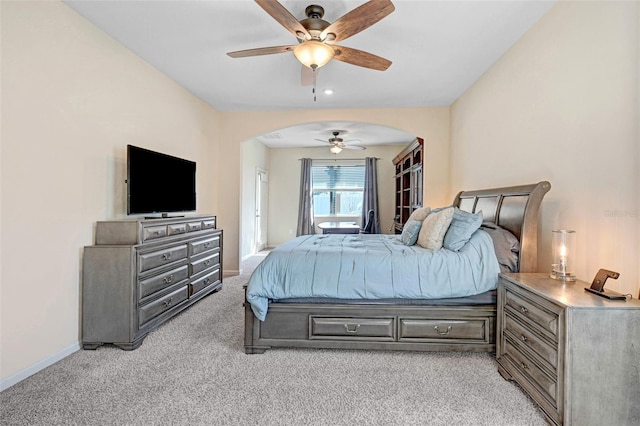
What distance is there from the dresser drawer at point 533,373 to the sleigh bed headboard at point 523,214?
0.62 m

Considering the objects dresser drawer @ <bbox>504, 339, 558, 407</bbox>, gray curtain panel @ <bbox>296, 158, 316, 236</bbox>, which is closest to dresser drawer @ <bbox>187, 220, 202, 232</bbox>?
dresser drawer @ <bbox>504, 339, 558, 407</bbox>

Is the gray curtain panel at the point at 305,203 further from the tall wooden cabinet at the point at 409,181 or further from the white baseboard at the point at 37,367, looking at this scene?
the white baseboard at the point at 37,367

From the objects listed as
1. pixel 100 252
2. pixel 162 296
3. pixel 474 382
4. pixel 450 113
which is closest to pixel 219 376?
pixel 162 296

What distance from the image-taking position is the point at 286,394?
1900 mm

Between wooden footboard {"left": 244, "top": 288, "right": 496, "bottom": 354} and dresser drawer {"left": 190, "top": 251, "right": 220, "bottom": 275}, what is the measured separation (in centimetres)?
137

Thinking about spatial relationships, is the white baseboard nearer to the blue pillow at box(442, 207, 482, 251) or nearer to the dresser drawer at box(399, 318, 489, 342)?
the dresser drawer at box(399, 318, 489, 342)

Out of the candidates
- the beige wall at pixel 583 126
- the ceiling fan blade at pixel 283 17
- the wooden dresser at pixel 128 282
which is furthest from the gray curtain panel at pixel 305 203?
the ceiling fan blade at pixel 283 17

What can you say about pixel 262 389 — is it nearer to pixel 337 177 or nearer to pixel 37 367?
pixel 37 367

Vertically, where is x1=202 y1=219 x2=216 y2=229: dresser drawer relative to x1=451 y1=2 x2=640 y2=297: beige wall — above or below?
below

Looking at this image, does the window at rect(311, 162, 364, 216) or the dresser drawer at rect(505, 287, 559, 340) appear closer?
the dresser drawer at rect(505, 287, 559, 340)

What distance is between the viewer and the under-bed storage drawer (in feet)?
7.79

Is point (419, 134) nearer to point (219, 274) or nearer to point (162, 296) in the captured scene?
point (219, 274)

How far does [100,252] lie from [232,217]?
2573 millimetres

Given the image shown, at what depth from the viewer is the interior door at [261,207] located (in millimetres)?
7434
